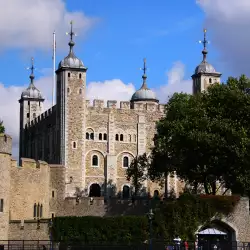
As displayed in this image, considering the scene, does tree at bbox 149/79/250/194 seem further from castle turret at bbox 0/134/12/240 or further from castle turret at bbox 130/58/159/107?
castle turret at bbox 130/58/159/107

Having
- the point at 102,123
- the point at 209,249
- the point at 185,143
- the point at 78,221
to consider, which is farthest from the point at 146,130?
the point at 209,249

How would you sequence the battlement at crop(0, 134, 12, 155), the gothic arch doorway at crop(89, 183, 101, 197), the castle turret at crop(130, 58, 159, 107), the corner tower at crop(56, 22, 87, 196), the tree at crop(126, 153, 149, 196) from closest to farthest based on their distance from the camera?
1. the battlement at crop(0, 134, 12, 155)
2. the tree at crop(126, 153, 149, 196)
3. the corner tower at crop(56, 22, 87, 196)
4. the gothic arch doorway at crop(89, 183, 101, 197)
5. the castle turret at crop(130, 58, 159, 107)

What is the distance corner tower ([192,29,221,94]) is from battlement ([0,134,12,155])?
39.9 metres

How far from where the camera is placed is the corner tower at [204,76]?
86.5m

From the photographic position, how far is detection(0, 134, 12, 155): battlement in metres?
49.0

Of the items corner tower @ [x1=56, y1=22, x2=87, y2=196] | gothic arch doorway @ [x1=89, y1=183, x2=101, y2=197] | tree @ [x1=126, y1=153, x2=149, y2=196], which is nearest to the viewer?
tree @ [x1=126, y1=153, x2=149, y2=196]

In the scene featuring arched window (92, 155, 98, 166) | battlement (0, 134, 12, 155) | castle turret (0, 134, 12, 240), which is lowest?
castle turret (0, 134, 12, 240)

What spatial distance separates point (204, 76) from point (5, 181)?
42.1m

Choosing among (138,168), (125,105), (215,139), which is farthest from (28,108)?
(215,139)

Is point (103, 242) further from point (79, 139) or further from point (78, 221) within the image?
point (79, 139)

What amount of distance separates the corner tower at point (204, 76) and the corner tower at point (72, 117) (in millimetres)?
14288

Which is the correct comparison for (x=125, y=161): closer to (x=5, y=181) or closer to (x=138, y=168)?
(x=138, y=168)

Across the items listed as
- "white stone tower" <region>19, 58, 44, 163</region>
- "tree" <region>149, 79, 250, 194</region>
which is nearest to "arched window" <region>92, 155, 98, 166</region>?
"white stone tower" <region>19, 58, 44, 163</region>

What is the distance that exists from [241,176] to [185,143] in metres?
5.19
